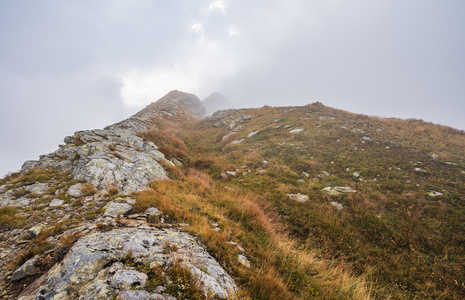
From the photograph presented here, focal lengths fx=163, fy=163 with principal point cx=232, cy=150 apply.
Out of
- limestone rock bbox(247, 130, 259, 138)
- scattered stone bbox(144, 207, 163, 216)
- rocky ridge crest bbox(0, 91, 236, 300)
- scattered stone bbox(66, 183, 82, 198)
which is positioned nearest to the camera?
rocky ridge crest bbox(0, 91, 236, 300)

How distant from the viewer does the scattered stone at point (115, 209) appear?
5160 millimetres

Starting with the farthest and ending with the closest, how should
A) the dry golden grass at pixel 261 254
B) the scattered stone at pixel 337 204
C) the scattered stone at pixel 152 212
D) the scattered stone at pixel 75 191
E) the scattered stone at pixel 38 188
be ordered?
the scattered stone at pixel 337 204
the scattered stone at pixel 38 188
the scattered stone at pixel 75 191
the scattered stone at pixel 152 212
the dry golden grass at pixel 261 254

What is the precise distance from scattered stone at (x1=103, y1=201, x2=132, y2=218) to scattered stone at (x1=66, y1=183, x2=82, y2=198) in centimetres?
190

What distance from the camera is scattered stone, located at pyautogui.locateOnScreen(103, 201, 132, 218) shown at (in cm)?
516

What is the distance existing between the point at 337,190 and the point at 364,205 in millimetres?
1446

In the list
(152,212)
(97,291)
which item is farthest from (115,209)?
(97,291)

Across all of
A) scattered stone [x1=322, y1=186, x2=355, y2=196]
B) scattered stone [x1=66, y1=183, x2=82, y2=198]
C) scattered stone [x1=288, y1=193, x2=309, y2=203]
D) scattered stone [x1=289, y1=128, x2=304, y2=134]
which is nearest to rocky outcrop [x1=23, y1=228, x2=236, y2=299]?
scattered stone [x1=66, y1=183, x2=82, y2=198]

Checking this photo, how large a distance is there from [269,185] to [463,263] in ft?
23.7

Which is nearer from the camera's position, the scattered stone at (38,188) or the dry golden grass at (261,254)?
the dry golden grass at (261,254)

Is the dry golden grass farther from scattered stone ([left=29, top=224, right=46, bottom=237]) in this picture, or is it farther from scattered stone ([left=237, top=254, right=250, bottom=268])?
scattered stone ([left=29, top=224, right=46, bottom=237])

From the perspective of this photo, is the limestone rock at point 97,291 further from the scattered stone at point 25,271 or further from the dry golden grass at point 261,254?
the dry golden grass at point 261,254

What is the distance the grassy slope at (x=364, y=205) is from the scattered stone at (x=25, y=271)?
14.8 ft

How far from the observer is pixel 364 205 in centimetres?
792

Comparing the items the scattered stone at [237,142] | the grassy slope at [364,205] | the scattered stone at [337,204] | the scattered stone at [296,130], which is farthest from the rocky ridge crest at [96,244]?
the scattered stone at [296,130]
